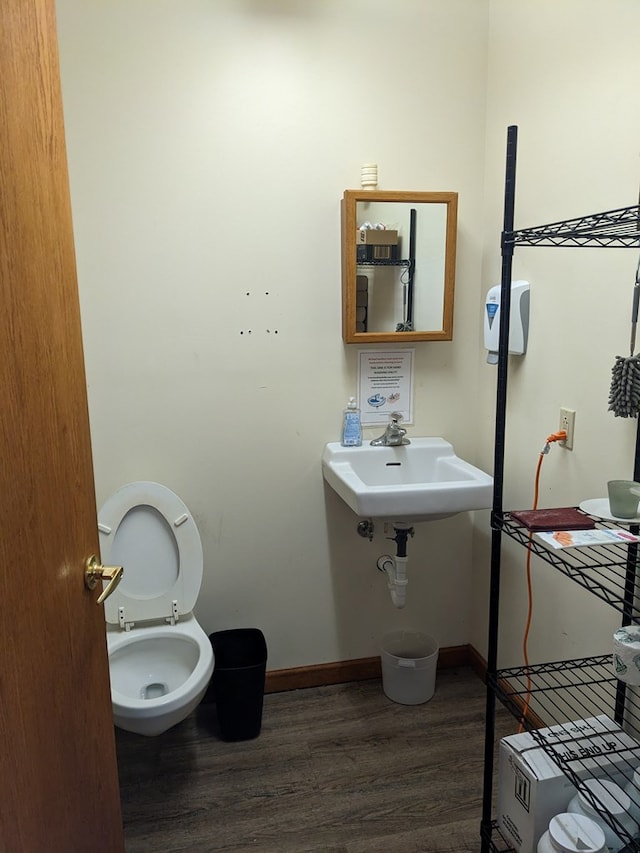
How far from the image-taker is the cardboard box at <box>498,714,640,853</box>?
4.62ft

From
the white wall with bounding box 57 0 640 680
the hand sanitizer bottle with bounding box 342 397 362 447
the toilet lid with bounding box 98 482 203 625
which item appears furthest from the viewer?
the hand sanitizer bottle with bounding box 342 397 362 447

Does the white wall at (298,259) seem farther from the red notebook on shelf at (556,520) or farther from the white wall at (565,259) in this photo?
the red notebook on shelf at (556,520)

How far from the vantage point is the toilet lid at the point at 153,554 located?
2.12m

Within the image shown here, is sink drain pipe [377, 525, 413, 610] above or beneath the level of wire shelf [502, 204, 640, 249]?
beneath

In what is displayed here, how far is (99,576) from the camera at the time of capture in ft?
3.97

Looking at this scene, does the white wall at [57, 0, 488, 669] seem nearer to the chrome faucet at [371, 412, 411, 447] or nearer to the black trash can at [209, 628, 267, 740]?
the chrome faucet at [371, 412, 411, 447]

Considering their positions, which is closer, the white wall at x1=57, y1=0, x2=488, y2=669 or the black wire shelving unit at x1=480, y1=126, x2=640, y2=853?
the black wire shelving unit at x1=480, y1=126, x2=640, y2=853

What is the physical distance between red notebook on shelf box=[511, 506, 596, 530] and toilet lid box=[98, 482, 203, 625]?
1.16 m

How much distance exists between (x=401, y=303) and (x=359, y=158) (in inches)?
20.4

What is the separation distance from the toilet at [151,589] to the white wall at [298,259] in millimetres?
134

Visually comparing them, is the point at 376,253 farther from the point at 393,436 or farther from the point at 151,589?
the point at 151,589

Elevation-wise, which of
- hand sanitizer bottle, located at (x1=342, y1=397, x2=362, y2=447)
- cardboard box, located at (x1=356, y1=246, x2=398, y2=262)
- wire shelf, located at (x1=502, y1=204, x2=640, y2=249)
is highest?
cardboard box, located at (x1=356, y1=246, x2=398, y2=262)

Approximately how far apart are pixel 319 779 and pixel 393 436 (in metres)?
1.15

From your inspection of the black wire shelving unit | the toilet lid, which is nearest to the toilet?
the toilet lid
